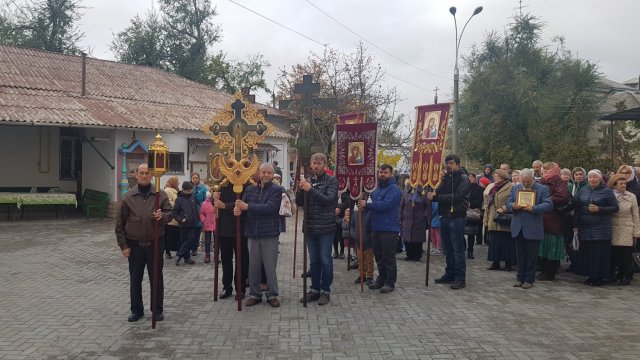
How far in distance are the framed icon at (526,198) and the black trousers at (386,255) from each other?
6.82 feet

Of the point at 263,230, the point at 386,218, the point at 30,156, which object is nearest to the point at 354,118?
the point at 386,218

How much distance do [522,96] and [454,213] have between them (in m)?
22.9

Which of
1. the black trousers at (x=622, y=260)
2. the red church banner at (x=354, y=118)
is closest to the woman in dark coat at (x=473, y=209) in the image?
the black trousers at (x=622, y=260)

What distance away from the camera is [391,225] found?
7.44 metres

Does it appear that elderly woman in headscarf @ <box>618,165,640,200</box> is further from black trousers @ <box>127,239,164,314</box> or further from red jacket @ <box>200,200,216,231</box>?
black trousers @ <box>127,239,164,314</box>

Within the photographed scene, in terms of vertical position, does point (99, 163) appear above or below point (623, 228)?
above

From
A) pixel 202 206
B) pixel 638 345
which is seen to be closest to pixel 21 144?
pixel 202 206

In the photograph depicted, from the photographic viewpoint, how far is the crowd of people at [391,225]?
658 cm

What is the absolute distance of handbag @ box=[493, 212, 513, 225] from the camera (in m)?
9.16

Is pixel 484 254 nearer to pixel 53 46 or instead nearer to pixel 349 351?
pixel 349 351

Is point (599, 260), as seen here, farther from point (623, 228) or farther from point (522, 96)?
point (522, 96)

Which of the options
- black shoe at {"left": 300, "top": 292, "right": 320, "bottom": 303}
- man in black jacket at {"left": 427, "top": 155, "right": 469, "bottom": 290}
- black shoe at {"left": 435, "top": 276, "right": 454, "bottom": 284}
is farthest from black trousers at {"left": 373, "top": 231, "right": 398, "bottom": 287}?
black shoe at {"left": 300, "top": 292, "right": 320, "bottom": 303}

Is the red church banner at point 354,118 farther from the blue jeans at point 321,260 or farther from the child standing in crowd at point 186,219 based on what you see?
the child standing in crowd at point 186,219

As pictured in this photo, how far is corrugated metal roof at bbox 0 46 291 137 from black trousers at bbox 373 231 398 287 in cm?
1181
